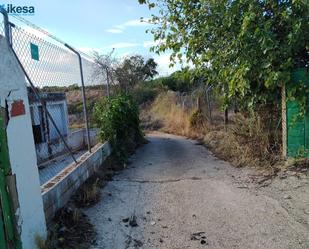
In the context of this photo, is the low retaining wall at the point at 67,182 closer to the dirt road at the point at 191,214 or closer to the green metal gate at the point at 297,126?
the dirt road at the point at 191,214

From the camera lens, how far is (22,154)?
338 cm

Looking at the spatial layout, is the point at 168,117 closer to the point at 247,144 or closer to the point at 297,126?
the point at 247,144

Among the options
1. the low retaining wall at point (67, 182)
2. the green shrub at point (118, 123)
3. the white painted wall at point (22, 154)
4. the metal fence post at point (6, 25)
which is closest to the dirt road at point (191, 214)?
the low retaining wall at point (67, 182)

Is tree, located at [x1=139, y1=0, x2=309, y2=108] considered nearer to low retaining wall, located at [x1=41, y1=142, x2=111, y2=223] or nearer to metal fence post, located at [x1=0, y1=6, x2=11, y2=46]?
low retaining wall, located at [x1=41, y1=142, x2=111, y2=223]

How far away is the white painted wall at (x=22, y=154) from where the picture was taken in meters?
3.16

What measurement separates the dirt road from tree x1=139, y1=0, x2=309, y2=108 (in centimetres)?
178

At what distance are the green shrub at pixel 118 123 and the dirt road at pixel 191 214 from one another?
61.8 inches

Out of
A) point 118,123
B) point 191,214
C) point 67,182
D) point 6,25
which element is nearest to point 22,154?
point 6,25

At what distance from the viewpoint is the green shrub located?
29.2 feet

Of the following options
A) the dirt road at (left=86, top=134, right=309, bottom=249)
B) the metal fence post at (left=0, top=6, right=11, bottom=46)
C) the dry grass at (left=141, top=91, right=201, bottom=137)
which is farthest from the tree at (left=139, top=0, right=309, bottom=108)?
the dry grass at (left=141, top=91, right=201, bottom=137)

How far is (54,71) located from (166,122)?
13.7m

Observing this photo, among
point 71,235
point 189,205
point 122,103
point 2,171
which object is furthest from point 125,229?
point 122,103

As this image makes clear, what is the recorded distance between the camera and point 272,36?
248 inches

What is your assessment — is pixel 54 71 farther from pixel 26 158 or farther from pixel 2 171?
pixel 2 171
